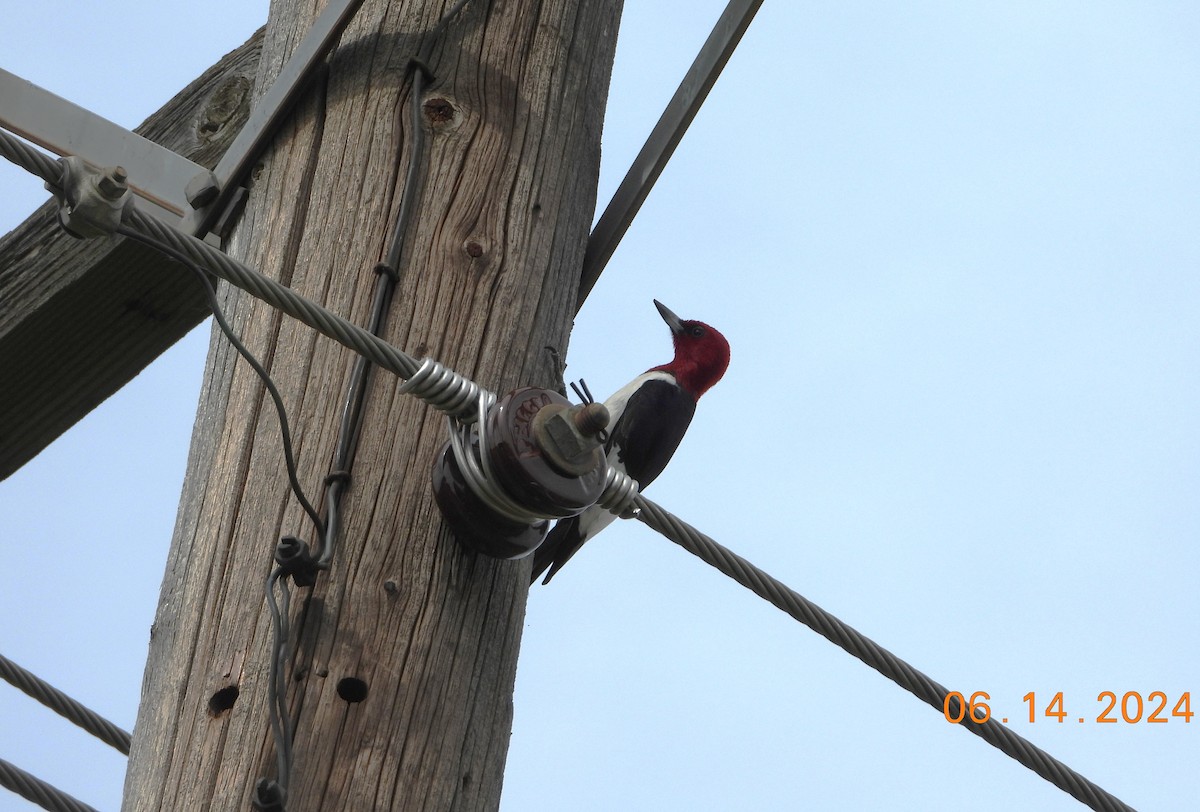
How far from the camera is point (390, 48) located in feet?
8.32

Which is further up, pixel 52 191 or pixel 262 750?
pixel 52 191

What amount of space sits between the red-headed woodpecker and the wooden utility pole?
1.75m

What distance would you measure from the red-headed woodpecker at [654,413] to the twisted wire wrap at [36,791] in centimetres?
183

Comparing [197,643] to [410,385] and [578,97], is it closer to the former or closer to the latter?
[410,385]

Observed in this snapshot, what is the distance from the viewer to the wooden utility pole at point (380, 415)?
1928 mm

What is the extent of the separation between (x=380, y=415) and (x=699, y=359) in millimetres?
3682

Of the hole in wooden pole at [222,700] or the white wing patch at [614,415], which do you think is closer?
the hole in wooden pole at [222,700]

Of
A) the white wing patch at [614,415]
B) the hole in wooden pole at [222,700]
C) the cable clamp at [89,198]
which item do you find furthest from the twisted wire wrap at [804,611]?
the white wing patch at [614,415]

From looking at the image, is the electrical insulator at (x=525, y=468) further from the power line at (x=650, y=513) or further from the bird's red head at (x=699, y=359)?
the bird's red head at (x=699, y=359)

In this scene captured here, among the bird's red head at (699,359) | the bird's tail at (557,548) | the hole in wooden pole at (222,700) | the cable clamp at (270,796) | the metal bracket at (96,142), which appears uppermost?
the bird's red head at (699,359)

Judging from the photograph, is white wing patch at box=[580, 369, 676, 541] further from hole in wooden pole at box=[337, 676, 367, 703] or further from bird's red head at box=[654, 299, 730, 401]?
hole in wooden pole at box=[337, 676, 367, 703]

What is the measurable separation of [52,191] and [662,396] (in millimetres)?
3368

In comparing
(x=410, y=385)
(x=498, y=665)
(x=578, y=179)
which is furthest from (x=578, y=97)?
(x=498, y=665)

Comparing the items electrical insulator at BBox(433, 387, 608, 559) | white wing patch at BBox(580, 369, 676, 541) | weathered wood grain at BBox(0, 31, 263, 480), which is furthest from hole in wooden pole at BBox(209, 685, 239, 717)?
white wing patch at BBox(580, 369, 676, 541)
